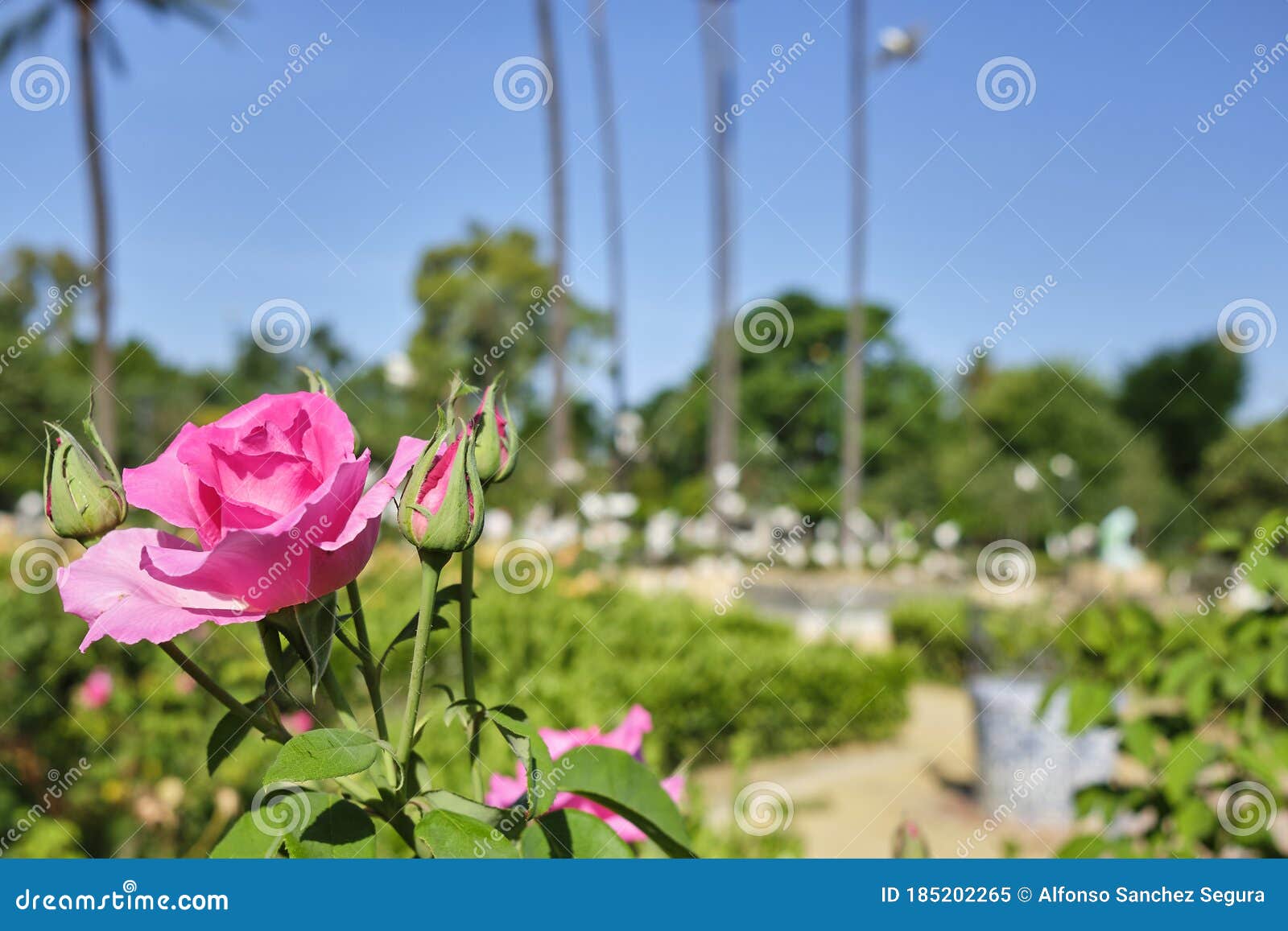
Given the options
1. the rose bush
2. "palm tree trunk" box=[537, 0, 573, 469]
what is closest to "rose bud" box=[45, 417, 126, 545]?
the rose bush

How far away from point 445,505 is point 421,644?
7cm

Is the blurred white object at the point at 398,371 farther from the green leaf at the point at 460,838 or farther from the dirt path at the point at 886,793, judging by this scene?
the green leaf at the point at 460,838

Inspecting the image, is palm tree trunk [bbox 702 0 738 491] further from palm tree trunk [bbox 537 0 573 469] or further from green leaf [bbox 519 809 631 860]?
green leaf [bbox 519 809 631 860]

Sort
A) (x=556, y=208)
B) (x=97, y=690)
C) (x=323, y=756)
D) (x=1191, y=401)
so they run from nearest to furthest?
(x=323, y=756) < (x=97, y=690) < (x=556, y=208) < (x=1191, y=401)

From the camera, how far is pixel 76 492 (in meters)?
0.49

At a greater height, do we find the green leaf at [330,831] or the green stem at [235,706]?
the green stem at [235,706]

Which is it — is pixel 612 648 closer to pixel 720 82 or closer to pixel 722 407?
pixel 722 407

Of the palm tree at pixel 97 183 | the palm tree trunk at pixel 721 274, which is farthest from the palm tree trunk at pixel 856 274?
the palm tree at pixel 97 183

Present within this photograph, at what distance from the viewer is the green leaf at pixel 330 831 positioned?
1.47ft

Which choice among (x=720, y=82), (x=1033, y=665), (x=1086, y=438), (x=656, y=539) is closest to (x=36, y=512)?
(x=656, y=539)

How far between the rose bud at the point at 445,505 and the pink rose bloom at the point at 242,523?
14mm

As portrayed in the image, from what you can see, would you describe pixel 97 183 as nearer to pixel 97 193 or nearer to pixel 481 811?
pixel 97 193

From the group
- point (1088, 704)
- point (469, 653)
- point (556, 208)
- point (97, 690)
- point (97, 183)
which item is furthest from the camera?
point (556, 208)

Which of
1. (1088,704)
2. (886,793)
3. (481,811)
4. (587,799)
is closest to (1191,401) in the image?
(886,793)
